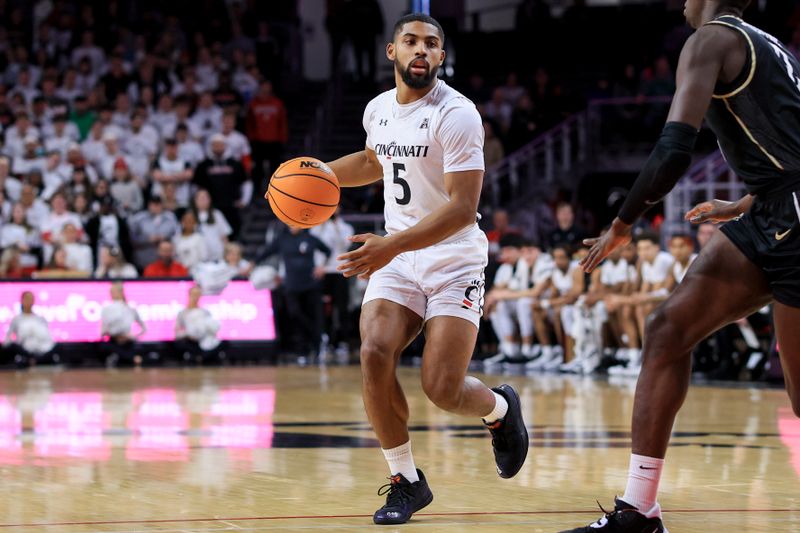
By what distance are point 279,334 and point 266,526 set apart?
45.2ft

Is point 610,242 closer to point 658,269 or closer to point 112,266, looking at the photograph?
point 658,269

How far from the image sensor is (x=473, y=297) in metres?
6.28

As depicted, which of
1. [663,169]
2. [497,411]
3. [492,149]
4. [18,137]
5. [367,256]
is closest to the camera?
[663,169]

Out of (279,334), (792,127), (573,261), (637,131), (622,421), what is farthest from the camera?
(637,131)

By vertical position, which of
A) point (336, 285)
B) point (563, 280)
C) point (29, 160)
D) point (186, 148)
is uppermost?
point (186, 148)

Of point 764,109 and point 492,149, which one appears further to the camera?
point 492,149

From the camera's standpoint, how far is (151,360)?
710 inches

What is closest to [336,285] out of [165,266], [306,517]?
[165,266]

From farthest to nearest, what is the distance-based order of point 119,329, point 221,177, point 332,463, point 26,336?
point 221,177 → point 119,329 → point 26,336 → point 332,463

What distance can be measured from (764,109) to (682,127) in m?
0.36

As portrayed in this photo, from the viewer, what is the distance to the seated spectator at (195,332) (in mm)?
17812

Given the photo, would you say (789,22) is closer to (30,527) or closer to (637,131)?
(637,131)

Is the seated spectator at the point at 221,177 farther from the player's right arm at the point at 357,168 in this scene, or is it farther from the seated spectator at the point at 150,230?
the player's right arm at the point at 357,168

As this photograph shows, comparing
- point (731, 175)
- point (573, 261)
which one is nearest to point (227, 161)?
point (573, 261)
